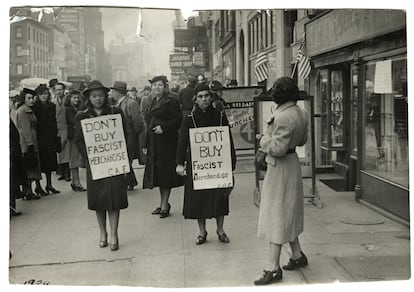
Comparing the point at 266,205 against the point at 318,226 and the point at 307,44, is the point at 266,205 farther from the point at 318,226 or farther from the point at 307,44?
the point at 307,44

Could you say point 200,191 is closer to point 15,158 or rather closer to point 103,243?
point 103,243

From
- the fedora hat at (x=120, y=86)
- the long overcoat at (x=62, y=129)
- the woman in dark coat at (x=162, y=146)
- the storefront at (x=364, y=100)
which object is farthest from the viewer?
the woman in dark coat at (x=162, y=146)

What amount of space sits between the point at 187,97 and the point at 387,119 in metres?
1.84

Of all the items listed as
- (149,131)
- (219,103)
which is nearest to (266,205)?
(219,103)

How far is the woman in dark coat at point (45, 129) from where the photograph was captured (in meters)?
4.24

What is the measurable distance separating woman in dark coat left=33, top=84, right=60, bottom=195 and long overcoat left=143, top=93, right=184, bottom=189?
0.89 m

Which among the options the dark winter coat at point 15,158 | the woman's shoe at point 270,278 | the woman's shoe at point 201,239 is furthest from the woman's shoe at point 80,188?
the woman's shoe at point 270,278

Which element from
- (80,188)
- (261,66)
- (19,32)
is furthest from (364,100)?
(19,32)

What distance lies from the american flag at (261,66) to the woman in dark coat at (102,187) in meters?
1.12

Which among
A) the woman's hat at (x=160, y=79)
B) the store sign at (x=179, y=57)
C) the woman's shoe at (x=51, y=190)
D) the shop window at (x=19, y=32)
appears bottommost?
the woman's shoe at (x=51, y=190)

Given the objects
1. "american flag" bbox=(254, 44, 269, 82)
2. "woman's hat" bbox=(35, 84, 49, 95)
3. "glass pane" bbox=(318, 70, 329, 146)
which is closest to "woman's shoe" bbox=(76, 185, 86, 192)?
"woman's hat" bbox=(35, 84, 49, 95)

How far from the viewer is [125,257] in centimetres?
425

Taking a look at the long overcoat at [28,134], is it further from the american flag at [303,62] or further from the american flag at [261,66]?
the american flag at [303,62]

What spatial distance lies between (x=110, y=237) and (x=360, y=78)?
2966 millimetres
